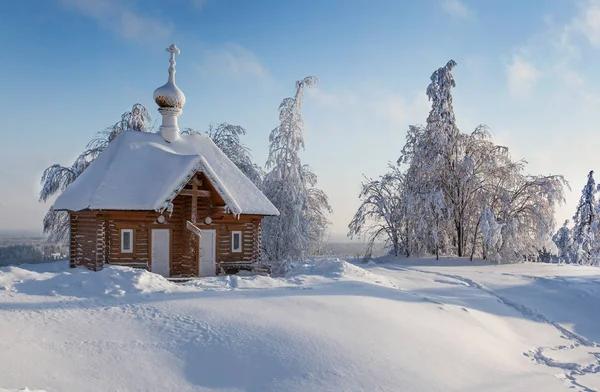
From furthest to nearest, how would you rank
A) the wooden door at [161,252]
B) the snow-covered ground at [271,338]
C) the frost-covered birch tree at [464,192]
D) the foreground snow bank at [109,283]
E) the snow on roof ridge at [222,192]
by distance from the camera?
the frost-covered birch tree at [464,192]
the wooden door at [161,252]
the snow on roof ridge at [222,192]
the foreground snow bank at [109,283]
the snow-covered ground at [271,338]

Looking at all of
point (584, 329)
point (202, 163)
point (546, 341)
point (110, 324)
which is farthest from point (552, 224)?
point (110, 324)

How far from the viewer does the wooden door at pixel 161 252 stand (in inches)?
783

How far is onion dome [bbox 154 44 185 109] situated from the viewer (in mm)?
23766

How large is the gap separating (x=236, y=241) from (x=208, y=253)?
145 centimetres

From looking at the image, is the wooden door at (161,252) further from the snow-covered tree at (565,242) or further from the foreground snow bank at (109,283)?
the snow-covered tree at (565,242)

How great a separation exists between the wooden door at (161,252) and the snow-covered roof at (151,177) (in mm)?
1825

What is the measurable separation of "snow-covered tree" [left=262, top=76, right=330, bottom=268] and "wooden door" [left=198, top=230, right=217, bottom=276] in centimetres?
839

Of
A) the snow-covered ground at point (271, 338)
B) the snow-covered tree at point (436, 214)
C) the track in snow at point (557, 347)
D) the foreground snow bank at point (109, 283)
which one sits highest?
the snow-covered tree at point (436, 214)

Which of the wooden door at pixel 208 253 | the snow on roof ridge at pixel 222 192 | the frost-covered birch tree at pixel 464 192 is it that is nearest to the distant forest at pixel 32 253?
the wooden door at pixel 208 253

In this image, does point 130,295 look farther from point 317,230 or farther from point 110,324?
point 317,230

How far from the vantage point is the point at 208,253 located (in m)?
21.1

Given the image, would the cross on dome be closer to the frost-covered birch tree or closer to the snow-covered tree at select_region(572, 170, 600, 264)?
the frost-covered birch tree

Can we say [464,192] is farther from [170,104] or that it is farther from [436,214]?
[170,104]

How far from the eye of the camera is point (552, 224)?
28.7 meters
